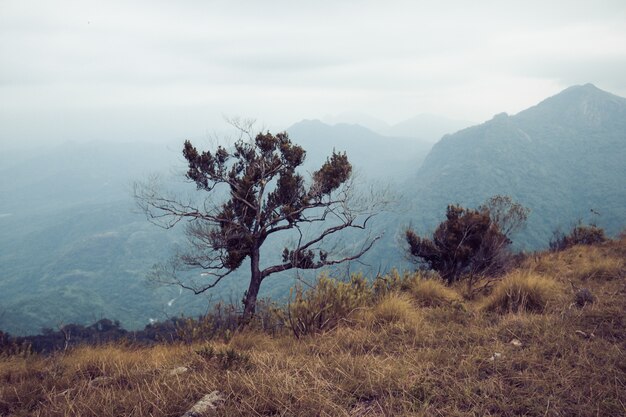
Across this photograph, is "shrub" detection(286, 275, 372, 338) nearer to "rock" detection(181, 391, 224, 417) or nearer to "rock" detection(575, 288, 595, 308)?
"rock" detection(181, 391, 224, 417)

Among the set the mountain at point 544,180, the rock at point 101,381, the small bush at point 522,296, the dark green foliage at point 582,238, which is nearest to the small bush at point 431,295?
the small bush at point 522,296

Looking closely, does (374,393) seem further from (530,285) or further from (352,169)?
(352,169)

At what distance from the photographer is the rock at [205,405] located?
2549 mm

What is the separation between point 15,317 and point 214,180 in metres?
133

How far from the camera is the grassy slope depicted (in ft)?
8.55

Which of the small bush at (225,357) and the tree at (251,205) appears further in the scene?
the tree at (251,205)

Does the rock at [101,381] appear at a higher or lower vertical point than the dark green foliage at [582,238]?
higher

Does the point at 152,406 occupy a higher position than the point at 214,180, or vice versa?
the point at 214,180

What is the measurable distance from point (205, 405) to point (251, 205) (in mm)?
11260

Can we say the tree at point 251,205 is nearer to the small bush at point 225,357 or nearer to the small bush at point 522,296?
the small bush at point 522,296

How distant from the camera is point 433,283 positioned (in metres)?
6.52

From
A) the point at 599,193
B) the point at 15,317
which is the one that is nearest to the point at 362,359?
the point at 15,317

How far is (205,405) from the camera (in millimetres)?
2633

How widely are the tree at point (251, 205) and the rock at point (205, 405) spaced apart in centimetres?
1063
